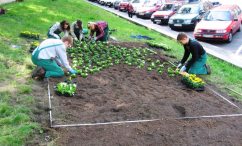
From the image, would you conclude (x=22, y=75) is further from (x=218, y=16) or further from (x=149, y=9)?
(x=149, y=9)

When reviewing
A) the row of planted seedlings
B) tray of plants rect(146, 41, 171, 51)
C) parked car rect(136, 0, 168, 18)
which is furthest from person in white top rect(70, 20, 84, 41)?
parked car rect(136, 0, 168, 18)

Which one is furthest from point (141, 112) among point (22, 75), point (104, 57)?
point (104, 57)

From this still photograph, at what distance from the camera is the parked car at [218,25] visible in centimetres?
1031

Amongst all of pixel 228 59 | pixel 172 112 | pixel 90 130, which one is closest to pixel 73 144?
pixel 90 130

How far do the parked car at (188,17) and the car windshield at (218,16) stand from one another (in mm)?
1651

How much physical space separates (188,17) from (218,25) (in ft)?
10.6

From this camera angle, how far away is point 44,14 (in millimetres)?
13531

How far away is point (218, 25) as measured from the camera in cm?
1063

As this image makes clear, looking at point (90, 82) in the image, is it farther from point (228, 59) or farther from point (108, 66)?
point (228, 59)

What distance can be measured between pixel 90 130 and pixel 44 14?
12.2 metres

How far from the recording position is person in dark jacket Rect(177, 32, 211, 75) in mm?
5686

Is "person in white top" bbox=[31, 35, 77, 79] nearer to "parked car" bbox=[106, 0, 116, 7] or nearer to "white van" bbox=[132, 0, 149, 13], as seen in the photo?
"white van" bbox=[132, 0, 149, 13]

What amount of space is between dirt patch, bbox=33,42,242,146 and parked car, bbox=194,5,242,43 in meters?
5.88

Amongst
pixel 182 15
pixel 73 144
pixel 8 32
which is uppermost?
pixel 182 15
